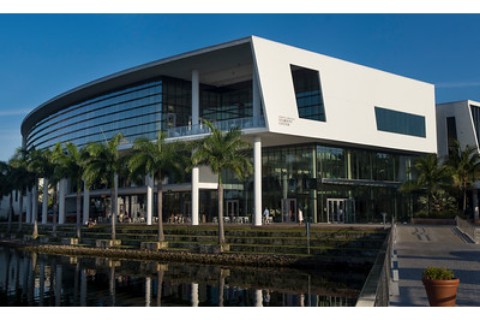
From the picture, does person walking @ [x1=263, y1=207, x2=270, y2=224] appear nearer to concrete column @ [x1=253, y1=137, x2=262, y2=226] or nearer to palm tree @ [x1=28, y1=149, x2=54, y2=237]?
concrete column @ [x1=253, y1=137, x2=262, y2=226]

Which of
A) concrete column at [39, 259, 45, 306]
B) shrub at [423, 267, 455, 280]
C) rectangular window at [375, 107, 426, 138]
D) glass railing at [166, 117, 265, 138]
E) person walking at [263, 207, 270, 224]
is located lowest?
concrete column at [39, 259, 45, 306]

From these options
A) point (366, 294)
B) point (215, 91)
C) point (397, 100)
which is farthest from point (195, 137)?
point (366, 294)

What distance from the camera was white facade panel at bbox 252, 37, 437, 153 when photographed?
3659cm

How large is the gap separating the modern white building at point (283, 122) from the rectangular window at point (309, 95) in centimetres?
8

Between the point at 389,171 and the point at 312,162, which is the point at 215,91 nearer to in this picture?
the point at 312,162

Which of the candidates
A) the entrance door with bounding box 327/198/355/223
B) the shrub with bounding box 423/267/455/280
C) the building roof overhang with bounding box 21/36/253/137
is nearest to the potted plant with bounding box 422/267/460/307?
the shrub with bounding box 423/267/455/280

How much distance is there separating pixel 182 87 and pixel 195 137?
8.09 m

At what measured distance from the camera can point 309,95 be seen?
41.4 meters

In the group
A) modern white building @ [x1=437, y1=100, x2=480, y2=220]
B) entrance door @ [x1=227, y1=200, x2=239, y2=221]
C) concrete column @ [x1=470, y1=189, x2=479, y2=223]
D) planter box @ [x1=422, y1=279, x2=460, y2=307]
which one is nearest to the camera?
planter box @ [x1=422, y1=279, x2=460, y2=307]

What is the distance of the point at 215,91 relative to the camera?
158 feet

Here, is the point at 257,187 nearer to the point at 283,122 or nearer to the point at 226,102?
the point at 283,122

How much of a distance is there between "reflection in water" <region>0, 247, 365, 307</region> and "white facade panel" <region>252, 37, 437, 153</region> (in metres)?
13.3

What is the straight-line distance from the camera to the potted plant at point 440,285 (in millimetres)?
10914

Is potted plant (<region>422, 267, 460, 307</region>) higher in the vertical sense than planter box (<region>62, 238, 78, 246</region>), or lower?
higher
